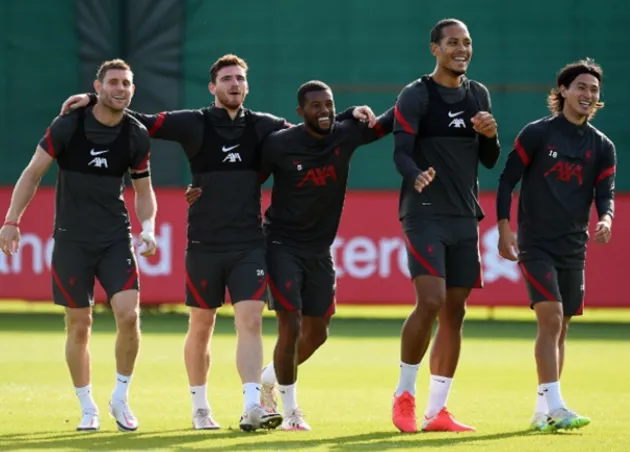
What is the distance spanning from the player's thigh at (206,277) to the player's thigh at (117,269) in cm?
39

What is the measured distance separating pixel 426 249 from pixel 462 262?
29 cm

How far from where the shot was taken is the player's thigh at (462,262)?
9742mm

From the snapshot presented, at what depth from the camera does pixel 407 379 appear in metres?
9.70

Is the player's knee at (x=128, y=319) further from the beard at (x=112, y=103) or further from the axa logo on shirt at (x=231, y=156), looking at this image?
the beard at (x=112, y=103)

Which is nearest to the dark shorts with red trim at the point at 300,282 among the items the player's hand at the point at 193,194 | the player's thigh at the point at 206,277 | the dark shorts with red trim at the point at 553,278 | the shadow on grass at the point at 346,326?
the player's thigh at the point at 206,277

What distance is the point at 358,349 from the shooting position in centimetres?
1669

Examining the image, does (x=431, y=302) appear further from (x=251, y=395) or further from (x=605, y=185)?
(x=605, y=185)

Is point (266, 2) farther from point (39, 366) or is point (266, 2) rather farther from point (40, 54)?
point (39, 366)

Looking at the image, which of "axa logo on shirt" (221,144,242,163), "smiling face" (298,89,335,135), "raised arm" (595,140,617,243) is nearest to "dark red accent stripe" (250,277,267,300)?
"axa logo on shirt" (221,144,242,163)

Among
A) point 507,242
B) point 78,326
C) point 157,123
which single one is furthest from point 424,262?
point 78,326

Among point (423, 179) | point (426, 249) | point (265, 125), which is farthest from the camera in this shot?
point (265, 125)

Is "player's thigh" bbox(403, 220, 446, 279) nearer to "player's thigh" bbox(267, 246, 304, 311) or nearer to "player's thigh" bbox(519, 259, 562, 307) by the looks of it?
"player's thigh" bbox(519, 259, 562, 307)

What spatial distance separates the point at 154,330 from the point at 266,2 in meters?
6.14

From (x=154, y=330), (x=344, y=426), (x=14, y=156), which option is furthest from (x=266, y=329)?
(x=344, y=426)
